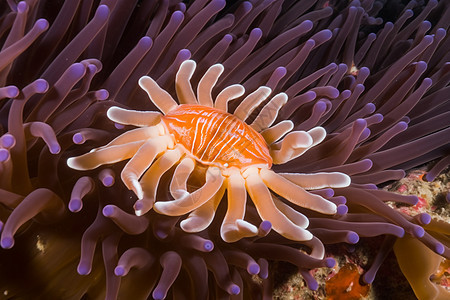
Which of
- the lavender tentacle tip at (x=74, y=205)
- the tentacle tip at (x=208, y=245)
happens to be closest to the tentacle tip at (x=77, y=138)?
the lavender tentacle tip at (x=74, y=205)

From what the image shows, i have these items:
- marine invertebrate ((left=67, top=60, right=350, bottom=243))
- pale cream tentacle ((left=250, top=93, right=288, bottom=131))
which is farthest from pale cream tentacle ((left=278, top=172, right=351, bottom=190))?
pale cream tentacle ((left=250, top=93, right=288, bottom=131))

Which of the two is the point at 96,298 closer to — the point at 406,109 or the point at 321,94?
the point at 321,94

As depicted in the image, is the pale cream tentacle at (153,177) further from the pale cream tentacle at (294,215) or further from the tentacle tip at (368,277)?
the tentacle tip at (368,277)

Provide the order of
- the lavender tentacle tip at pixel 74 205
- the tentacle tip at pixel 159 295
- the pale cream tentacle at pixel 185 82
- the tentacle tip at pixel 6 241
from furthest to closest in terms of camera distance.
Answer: the pale cream tentacle at pixel 185 82 → the tentacle tip at pixel 159 295 → the lavender tentacle tip at pixel 74 205 → the tentacle tip at pixel 6 241

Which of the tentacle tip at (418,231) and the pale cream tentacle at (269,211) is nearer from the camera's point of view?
the pale cream tentacle at (269,211)

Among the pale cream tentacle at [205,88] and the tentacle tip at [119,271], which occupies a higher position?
the pale cream tentacle at [205,88]

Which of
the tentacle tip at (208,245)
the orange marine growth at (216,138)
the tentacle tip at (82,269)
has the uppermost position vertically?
the orange marine growth at (216,138)

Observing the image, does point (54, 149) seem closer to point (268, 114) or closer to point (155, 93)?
point (155, 93)

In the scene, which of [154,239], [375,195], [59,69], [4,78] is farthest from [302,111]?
[4,78]
